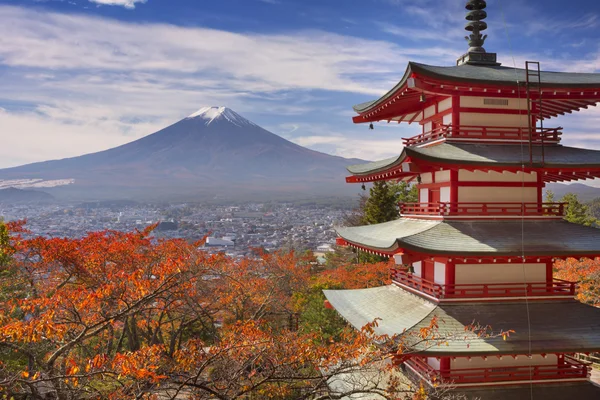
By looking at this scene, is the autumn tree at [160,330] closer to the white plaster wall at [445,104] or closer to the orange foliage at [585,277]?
the white plaster wall at [445,104]

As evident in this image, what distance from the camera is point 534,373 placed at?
974cm

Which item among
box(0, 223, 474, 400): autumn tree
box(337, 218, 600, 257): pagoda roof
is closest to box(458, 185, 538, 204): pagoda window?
box(337, 218, 600, 257): pagoda roof

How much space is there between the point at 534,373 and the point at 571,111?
263 inches

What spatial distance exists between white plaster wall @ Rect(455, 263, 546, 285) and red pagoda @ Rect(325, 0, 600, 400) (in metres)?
0.02

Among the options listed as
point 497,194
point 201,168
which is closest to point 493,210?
point 497,194

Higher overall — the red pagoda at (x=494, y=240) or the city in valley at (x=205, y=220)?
the red pagoda at (x=494, y=240)

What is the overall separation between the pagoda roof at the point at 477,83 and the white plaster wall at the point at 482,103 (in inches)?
6.0

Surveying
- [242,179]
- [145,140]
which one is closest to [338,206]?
[242,179]

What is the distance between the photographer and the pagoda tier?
8.63 m

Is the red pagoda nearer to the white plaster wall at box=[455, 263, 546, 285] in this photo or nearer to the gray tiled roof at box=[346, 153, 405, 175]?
the white plaster wall at box=[455, 263, 546, 285]

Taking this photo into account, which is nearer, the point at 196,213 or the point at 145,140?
the point at 196,213

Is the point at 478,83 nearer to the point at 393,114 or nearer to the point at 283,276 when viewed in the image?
the point at 393,114

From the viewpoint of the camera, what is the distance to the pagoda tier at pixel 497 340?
863cm

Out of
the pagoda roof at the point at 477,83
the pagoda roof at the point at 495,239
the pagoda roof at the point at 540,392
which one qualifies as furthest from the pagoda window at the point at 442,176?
the pagoda roof at the point at 540,392
